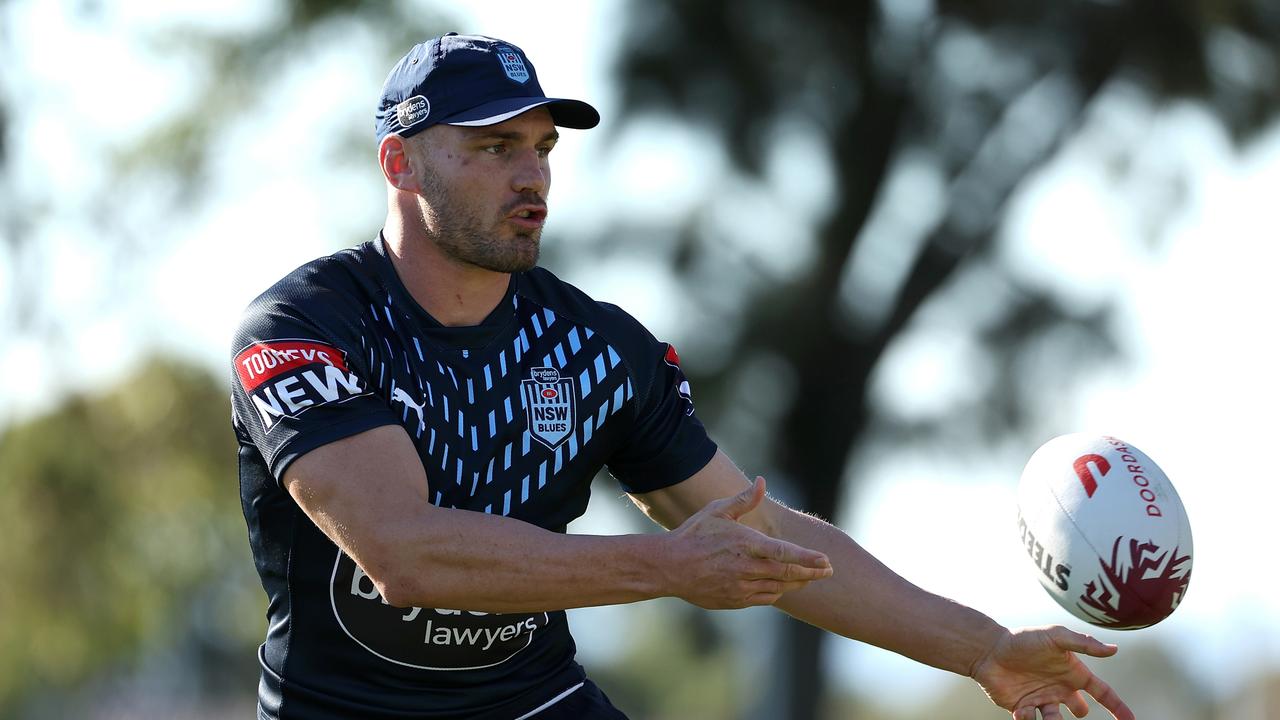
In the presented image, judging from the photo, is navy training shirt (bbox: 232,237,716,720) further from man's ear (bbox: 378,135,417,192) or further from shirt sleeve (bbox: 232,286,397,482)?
man's ear (bbox: 378,135,417,192)

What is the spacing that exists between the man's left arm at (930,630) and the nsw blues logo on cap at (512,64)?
62.8 inches

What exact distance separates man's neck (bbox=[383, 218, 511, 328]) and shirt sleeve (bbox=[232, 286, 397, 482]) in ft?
1.32

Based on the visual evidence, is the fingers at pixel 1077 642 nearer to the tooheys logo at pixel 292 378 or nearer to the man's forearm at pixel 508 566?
the man's forearm at pixel 508 566

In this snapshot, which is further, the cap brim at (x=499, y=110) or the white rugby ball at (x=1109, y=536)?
the white rugby ball at (x=1109, y=536)

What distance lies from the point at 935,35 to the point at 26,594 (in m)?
12.9

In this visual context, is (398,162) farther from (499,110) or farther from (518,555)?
(518,555)

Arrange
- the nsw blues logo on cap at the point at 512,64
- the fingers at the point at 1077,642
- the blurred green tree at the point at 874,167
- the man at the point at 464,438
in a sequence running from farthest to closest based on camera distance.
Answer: the blurred green tree at the point at 874,167 → the nsw blues logo on cap at the point at 512,64 → the fingers at the point at 1077,642 → the man at the point at 464,438

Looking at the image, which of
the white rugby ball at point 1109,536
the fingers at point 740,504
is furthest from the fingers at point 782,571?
the white rugby ball at point 1109,536

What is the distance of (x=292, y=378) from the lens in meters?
4.40

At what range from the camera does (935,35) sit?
19047 mm

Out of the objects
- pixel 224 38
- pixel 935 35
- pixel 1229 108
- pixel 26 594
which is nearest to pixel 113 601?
pixel 26 594

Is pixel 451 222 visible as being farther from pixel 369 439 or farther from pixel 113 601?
pixel 113 601

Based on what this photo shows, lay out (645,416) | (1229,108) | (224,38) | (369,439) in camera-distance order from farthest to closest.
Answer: (224,38) < (1229,108) < (645,416) < (369,439)

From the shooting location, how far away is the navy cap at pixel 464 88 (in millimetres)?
4891
